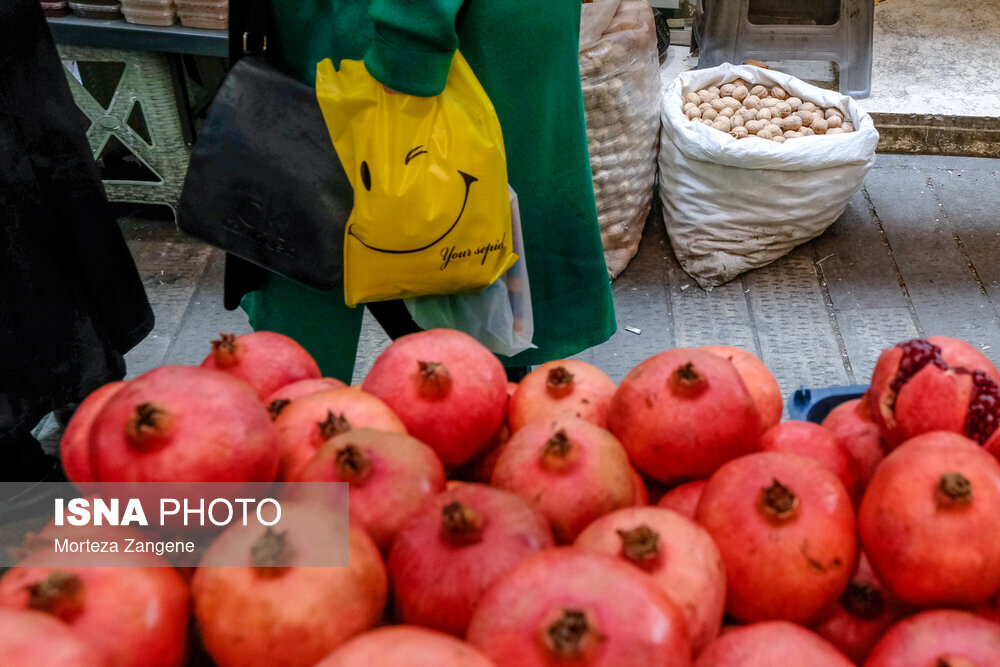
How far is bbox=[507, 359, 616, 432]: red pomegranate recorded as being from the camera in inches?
42.8

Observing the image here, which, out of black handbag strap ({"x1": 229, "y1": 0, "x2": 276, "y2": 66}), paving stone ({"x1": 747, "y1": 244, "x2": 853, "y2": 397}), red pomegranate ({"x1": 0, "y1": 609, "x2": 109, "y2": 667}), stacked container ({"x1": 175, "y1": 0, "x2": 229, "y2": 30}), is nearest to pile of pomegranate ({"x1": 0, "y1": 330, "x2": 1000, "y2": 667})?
red pomegranate ({"x1": 0, "y1": 609, "x2": 109, "y2": 667})

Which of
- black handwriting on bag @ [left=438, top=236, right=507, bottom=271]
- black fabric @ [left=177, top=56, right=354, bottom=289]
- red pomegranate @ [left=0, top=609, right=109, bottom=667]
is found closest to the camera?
red pomegranate @ [left=0, top=609, right=109, bottom=667]

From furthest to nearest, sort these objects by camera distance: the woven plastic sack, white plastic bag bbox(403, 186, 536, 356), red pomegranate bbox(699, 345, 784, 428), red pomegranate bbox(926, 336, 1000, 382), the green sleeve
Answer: the woven plastic sack, white plastic bag bbox(403, 186, 536, 356), the green sleeve, red pomegranate bbox(699, 345, 784, 428), red pomegranate bbox(926, 336, 1000, 382)

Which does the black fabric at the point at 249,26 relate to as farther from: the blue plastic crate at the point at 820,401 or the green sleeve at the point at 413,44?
the blue plastic crate at the point at 820,401

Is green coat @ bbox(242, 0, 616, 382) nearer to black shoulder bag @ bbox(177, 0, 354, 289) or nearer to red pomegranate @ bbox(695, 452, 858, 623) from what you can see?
black shoulder bag @ bbox(177, 0, 354, 289)

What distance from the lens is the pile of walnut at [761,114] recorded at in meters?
3.19

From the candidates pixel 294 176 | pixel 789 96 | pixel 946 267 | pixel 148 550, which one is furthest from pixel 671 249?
pixel 148 550

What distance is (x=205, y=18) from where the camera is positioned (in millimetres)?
3148

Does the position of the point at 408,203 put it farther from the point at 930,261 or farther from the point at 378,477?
the point at 930,261

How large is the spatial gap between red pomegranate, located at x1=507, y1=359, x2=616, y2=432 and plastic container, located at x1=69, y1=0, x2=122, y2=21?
292 centimetres

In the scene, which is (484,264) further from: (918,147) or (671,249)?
(918,147)

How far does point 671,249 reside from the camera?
354cm

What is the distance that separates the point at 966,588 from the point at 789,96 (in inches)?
120

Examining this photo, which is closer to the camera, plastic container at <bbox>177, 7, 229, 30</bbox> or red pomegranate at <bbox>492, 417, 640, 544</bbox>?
red pomegranate at <bbox>492, 417, 640, 544</bbox>
